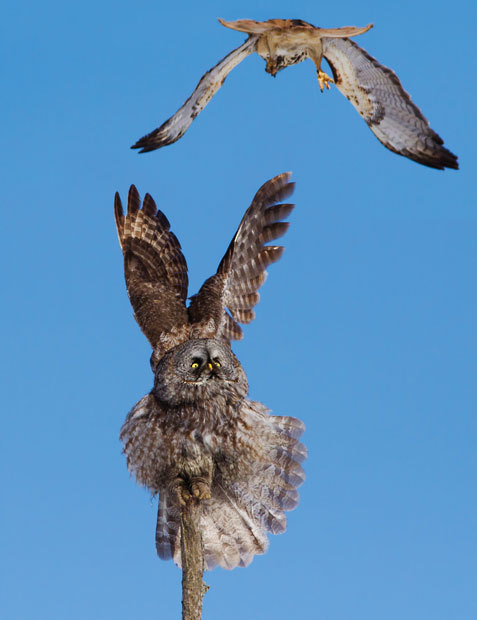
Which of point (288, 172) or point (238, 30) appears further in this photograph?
point (288, 172)

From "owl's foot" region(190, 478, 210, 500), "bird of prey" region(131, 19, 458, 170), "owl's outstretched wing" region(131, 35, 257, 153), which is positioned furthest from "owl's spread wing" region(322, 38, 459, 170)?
"owl's foot" region(190, 478, 210, 500)

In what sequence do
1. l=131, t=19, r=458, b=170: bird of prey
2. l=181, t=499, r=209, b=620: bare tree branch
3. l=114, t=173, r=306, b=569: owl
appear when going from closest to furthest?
l=181, t=499, r=209, b=620: bare tree branch → l=114, t=173, r=306, b=569: owl → l=131, t=19, r=458, b=170: bird of prey

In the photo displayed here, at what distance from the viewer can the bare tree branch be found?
29.7 ft

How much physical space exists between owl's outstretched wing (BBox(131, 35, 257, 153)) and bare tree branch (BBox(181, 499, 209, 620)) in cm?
332

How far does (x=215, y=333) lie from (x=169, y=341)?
1.54 ft

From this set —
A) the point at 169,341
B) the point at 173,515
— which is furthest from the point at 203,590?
the point at 169,341

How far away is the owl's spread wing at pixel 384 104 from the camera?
1008 centimetres

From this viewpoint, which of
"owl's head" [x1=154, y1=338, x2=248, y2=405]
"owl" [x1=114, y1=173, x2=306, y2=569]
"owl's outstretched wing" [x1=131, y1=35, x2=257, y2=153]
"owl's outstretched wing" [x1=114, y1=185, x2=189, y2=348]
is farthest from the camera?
"owl's outstretched wing" [x1=114, y1=185, x2=189, y2=348]

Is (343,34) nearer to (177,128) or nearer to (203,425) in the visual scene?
(177,128)

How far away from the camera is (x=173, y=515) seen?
10062 mm

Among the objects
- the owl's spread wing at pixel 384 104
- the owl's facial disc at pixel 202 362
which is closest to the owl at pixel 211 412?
the owl's facial disc at pixel 202 362

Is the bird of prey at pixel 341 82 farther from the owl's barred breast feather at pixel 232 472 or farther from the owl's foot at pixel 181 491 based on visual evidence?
the owl's foot at pixel 181 491

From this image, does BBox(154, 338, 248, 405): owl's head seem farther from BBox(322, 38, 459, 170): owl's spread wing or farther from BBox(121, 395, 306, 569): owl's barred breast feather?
BBox(322, 38, 459, 170): owl's spread wing

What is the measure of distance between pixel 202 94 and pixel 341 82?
1.50m
